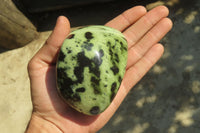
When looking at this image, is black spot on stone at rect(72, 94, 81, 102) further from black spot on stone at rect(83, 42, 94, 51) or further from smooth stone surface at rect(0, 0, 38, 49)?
smooth stone surface at rect(0, 0, 38, 49)

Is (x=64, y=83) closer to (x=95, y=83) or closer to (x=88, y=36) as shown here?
(x=95, y=83)

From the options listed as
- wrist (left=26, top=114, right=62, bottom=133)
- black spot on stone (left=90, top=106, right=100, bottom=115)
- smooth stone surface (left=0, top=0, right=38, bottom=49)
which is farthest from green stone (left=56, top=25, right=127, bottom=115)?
smooth stone surface (left=0, top=0, right=38, bottom=49)

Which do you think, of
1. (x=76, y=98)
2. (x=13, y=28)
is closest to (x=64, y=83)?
(x=76, y=98)

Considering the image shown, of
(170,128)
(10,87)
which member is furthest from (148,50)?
(10,87)

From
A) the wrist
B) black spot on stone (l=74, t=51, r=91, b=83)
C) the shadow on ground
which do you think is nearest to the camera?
black spot on stone (l=74, t=51, r=91, b=83)

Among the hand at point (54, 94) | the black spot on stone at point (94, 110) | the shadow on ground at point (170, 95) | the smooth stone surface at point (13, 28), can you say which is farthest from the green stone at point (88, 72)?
the smooth stone surface at point (13, 28)

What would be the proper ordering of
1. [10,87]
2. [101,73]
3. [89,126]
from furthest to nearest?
[10,87]
[89,126]
[101,73]

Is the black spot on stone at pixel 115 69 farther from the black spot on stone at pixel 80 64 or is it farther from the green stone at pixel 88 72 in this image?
the black spot on stone at pixel 80 64

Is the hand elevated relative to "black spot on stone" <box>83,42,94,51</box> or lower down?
lower down

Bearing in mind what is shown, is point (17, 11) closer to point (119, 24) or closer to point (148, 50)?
point (119, 24)
